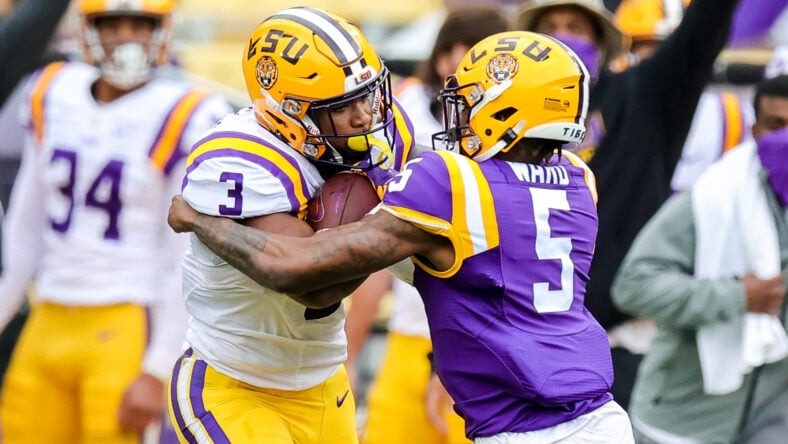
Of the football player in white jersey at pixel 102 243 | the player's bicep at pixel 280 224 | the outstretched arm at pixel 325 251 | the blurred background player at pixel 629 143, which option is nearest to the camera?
the outstretched arm at pixel 325 251

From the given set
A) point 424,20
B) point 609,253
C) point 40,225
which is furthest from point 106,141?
point 424,20

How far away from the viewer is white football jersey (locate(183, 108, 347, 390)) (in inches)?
157

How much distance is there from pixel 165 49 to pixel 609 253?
5.92 ft

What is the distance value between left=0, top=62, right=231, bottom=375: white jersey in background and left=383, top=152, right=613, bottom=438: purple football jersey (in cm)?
193

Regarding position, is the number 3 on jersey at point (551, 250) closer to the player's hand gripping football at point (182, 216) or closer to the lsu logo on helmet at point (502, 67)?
the lsu logo on helmet at point (502, 67)

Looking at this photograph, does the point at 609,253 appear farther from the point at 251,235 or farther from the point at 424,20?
the point at 424,20

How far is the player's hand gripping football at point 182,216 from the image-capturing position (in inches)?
159

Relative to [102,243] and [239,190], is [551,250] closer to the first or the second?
[239,190]

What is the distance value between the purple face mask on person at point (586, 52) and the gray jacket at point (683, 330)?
0.59m

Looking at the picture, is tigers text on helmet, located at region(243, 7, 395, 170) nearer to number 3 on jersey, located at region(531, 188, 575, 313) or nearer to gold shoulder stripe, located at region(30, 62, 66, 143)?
number 3 on jersey, located at region(531, 188, 575, 313)

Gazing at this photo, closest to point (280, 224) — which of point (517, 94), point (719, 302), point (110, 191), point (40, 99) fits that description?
point (517, 94)

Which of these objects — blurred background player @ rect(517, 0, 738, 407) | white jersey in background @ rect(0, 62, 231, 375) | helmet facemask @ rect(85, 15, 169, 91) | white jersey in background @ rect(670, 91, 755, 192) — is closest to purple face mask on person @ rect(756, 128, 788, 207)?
blurred background player @ rect(517, 0, 738, 407)

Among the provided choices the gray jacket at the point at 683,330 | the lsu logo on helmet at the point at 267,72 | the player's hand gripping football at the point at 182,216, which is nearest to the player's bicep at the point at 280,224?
the player's hand gripping football at the point at 182,216

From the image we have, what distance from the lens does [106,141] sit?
576 cm
